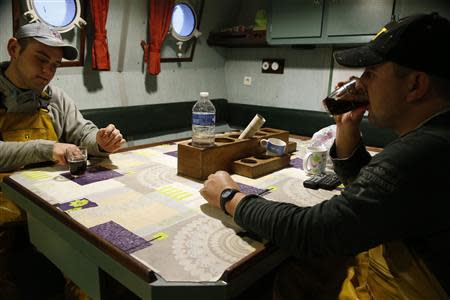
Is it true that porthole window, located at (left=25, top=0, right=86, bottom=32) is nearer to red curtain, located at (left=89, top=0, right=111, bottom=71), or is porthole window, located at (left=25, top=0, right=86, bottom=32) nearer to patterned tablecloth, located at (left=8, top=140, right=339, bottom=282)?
red curtain, located at (left=89, top=0, right=111, bottom=71)

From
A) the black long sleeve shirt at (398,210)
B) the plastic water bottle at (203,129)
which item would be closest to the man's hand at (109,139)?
the plastic water bottle at (203,129)

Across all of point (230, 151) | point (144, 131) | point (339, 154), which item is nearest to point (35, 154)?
point (230, 151)

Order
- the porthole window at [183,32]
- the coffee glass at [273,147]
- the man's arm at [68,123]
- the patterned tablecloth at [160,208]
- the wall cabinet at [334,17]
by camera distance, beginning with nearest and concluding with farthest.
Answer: the patterned tablecloth at [160,208]
the coffee glass at [273,147]
the man's arm at [68,123]
the wall cabinet at [334,17]
the porthole window at [183,32]

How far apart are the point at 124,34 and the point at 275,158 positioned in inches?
95.4

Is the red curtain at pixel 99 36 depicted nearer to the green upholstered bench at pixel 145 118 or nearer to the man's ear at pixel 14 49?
the green upholstered bench at pixel 145 118

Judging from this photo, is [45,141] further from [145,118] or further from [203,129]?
[145,118]

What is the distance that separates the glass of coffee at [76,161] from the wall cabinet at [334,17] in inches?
98.7

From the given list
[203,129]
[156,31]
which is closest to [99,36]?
[156,31]

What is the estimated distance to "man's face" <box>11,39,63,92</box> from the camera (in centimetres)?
179

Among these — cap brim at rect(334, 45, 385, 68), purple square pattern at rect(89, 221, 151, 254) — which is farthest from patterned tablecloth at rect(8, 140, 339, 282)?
cap brim at rect(334, 45, 385, 68)

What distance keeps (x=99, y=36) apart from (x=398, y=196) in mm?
2951

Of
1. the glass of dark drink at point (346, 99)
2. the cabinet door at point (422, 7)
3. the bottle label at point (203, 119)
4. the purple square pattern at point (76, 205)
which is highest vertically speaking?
the cabinet door at point (422, 7)

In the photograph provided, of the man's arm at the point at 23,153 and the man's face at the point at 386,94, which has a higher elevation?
the man's face at the point at 386,94

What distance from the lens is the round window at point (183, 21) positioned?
3.77 m
